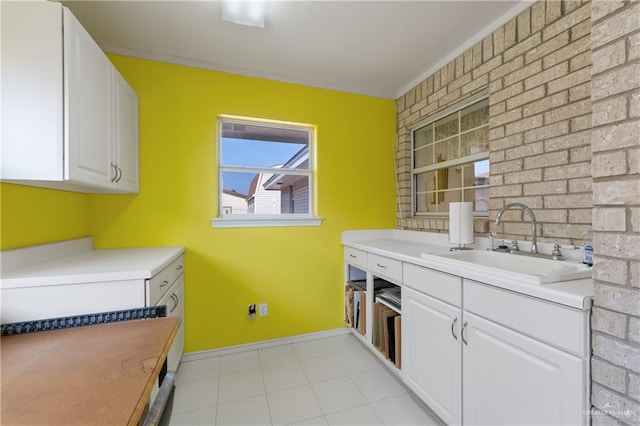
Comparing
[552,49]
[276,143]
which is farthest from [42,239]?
[552,49]

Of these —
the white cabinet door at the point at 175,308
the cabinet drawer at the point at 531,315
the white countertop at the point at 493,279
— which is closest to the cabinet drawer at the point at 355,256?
the white countertop at the point at 493,279

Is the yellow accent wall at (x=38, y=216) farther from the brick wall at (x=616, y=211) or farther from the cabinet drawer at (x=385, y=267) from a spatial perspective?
the brick wall at (x=616, y=211)

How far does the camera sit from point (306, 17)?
181cm

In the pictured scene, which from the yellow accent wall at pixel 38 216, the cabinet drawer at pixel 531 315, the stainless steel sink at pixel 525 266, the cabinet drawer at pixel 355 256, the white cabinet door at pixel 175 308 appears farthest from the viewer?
the cabinet drawer at pixel 355 256

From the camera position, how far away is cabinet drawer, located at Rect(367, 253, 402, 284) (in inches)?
74.6

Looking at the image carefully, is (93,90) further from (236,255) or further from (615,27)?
(615,27)

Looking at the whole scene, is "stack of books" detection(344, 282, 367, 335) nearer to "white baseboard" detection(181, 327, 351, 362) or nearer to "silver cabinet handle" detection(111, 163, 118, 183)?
"white baseboard" detection(181, 327, 351, 362)

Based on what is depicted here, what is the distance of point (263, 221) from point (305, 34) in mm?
1524

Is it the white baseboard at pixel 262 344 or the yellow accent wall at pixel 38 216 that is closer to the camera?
the yellow accent wall at pixel 38 216

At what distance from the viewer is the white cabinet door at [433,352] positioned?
55.7 inches

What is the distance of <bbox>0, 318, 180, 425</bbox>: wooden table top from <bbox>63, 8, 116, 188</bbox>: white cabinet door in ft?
2.56

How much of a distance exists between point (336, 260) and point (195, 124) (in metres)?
1.78

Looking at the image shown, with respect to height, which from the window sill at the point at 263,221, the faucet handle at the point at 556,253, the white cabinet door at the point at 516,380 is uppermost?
the window sill at the point at 263,221

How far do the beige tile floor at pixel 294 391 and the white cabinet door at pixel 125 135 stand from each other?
1501 mm
